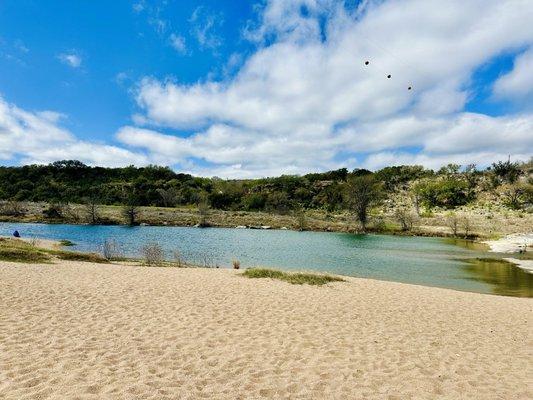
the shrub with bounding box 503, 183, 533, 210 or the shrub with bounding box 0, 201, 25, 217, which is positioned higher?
the shrub with bounding box 503, 183, 533, 210

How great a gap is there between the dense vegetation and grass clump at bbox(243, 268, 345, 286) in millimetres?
78387

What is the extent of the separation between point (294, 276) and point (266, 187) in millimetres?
151626

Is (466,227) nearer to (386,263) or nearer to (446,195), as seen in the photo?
(386,263)

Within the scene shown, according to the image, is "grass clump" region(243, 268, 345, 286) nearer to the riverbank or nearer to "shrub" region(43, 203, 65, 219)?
the riverbank

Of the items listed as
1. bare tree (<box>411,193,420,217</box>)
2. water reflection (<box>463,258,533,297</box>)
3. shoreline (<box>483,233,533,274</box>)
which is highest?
bare tree (<box>411,193,420,217</box>)

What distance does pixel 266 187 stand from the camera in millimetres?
172500

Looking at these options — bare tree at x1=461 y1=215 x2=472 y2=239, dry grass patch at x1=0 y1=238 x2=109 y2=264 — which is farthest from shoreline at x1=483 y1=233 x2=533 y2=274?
dry grass patch at x1=0 y1=238 x2=109 y2=264

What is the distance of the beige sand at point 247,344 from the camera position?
22.7 feet

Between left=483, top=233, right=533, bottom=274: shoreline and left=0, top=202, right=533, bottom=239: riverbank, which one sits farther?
left=0, top=202, right=533, bottom=239: riverbank

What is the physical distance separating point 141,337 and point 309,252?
31034 mm

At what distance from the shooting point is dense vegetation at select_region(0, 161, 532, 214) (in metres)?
115

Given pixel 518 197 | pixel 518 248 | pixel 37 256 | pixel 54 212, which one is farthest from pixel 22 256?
pixel 518 197

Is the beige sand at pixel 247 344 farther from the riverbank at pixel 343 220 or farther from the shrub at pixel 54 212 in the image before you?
the shrub at pixel 54 212

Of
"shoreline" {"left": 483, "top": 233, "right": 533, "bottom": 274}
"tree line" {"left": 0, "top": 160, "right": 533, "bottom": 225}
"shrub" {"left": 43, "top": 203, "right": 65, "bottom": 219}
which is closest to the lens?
"shoreline" {"left": 483, "top": 233, "right": 533, "bottom": 274}
